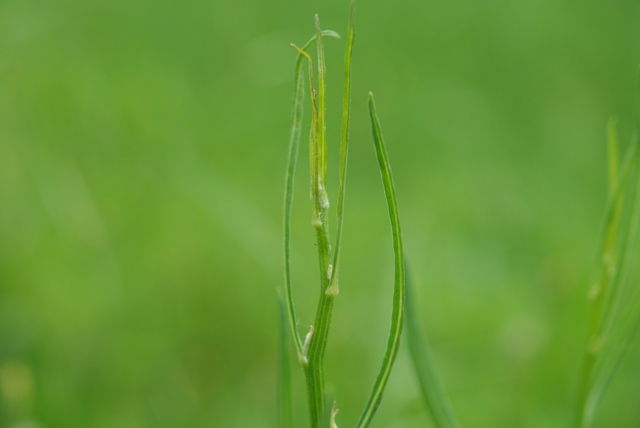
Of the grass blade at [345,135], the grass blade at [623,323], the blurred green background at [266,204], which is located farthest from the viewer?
the blurred green background at [266,204]

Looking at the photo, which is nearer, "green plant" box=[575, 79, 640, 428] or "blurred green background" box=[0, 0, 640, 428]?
"green plant" box=[575, 79, 640, 428]

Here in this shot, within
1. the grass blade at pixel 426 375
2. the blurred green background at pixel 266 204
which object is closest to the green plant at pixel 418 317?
the grass blade at pixel 426 375

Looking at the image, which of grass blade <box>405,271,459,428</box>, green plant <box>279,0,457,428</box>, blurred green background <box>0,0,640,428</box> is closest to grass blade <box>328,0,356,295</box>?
green plant <box>279,0,457,428</box>

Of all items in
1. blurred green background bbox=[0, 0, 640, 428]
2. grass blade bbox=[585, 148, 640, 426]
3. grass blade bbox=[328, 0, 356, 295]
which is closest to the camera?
grass blade bbox=[328, 0, 356, 295]

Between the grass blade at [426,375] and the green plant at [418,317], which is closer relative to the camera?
the green plant at [418,317]

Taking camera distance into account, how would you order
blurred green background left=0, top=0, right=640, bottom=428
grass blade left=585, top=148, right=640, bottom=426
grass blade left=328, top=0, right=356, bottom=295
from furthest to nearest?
blurred green background left=0, top=0, right=640, bottom=428 → grass blade left=585, top=148, right=640, bottom=426 → grass blade left=328, top=0, right=356, bottom=295

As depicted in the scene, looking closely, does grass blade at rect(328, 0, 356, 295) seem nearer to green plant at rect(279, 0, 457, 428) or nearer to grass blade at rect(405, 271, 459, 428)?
green plant at rect(279, 0, 457, 428)

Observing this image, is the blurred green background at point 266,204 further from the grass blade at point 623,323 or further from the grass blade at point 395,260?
the grass blade at point 395,260
